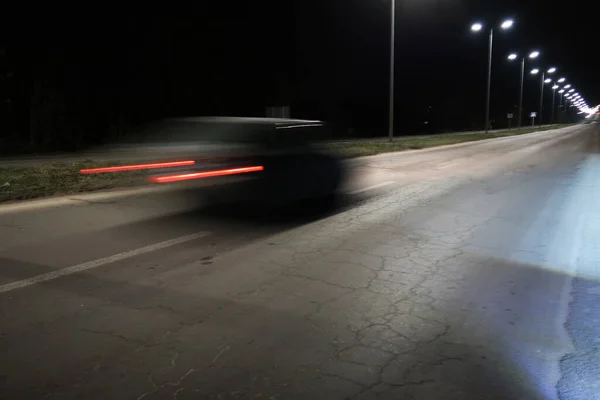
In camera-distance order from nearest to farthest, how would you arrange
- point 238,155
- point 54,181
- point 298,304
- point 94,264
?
point 298,304 < point 94,264 < point 238,155 < point 54,181

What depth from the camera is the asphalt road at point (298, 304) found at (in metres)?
3.86

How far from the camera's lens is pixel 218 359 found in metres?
4.14

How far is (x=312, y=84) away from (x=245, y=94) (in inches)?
474

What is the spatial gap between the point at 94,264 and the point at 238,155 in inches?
159

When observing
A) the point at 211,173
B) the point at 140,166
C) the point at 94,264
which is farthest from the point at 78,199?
the point at 94,264

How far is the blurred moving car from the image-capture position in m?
10.1

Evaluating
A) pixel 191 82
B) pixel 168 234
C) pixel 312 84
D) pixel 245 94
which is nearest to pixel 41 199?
pixel 168 234

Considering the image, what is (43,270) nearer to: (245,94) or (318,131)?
(318,131)

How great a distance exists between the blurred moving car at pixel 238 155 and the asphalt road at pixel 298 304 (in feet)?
2.42

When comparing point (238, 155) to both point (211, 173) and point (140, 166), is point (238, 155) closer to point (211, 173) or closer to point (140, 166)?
point (211, 173)

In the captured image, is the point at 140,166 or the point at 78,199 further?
the point at 140,166

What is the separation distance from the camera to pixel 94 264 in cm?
665

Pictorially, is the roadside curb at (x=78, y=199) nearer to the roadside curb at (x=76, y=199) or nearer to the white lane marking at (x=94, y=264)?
the roadside curb at (x=76, y=199)

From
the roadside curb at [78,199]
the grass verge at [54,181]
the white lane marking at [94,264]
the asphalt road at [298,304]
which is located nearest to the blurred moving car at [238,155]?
the asphalt road at [298,304]
